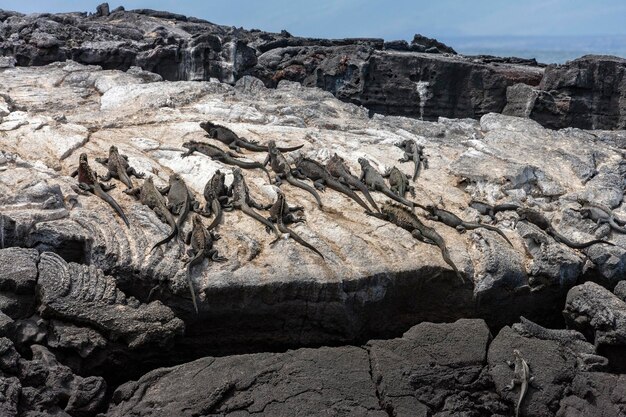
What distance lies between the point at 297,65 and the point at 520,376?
2486 centimetres

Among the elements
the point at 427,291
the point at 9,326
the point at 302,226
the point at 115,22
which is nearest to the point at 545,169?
the point at 427,291

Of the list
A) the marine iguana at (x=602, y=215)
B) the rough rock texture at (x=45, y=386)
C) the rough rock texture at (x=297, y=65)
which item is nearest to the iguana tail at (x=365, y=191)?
the marine iguana at (x=602, y=215)

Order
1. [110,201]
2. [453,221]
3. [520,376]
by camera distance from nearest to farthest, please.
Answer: [520,376] < [110,201] < [453,221]

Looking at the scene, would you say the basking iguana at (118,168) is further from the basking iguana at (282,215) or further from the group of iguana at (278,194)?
the basking iguana at (282,215)

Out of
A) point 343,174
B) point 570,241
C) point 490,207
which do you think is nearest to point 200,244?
point 343,174

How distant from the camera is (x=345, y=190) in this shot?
12367 millimetres

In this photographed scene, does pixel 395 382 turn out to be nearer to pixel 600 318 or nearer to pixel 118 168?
pixel 600 318

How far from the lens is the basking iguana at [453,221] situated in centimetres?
1188

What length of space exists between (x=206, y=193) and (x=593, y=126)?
1975 centimetres

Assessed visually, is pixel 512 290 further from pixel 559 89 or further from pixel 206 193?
pixel 559 89

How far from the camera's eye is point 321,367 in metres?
8.93

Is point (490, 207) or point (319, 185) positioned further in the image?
point (490, 207)

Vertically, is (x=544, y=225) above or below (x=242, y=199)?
below

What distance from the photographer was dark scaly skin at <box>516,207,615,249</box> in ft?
39.1
